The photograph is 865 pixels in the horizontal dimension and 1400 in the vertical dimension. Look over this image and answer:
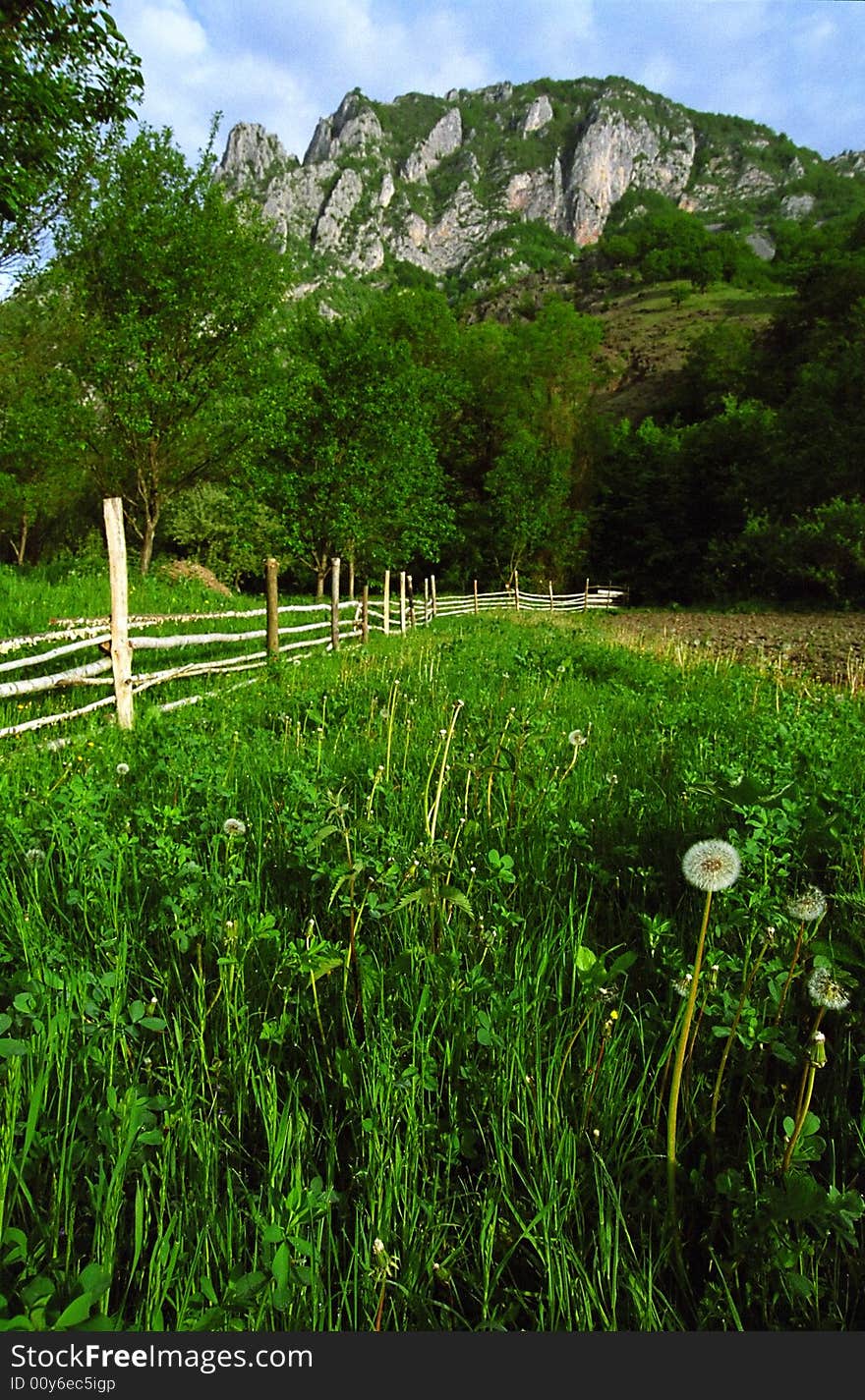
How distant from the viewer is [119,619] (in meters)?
5.42

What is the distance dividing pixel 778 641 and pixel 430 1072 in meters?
15.5

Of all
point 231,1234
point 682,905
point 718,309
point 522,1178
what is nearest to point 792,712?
point 682,905

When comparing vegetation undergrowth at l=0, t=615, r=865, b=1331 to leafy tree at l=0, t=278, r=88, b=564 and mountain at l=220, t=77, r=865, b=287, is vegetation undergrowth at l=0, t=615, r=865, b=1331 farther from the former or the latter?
mountain at l=220, t=77, r=865, b=287

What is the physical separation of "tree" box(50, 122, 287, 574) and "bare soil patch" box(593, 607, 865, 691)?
11.7 metres

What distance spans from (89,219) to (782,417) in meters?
28.1

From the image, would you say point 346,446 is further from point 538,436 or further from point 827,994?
point 827,994

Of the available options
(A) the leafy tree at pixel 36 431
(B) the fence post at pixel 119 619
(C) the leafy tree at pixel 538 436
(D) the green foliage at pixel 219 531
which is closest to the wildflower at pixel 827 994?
(B) the fence post at pixel 119 619

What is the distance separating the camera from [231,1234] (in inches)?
46.7

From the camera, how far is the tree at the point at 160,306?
15633mm

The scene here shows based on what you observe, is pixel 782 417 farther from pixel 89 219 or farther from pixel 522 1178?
pixel 522 1178

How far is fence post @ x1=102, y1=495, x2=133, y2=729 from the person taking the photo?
5.36m

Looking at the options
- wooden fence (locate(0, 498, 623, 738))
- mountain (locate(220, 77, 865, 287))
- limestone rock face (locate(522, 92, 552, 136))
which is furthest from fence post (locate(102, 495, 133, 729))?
limestone rock face (locate(522, 92, 552, 136))

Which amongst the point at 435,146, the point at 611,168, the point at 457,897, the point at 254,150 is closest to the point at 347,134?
the point at 435,146

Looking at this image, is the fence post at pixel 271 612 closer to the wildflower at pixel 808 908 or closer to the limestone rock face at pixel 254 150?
the wildflower at pixel 808 908
